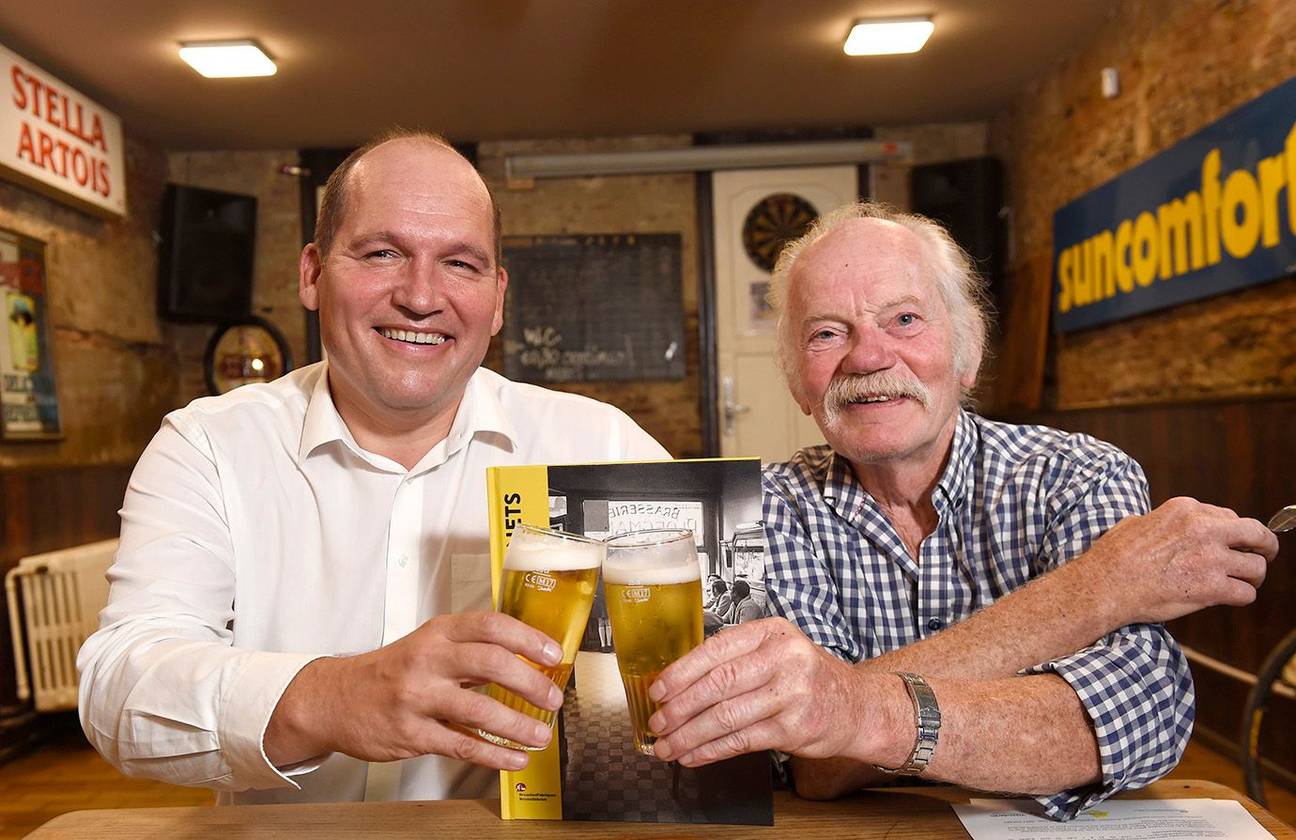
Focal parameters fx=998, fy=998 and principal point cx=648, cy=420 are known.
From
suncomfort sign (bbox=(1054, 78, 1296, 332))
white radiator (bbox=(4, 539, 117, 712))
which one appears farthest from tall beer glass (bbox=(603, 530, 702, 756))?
white radiator (bbox=(4, 539, 117, 712))

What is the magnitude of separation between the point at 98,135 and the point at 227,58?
107 cm

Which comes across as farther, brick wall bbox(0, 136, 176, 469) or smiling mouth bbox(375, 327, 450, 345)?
brick wall bbox(0, 136, 176, 469)

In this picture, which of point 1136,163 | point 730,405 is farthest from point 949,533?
point 730,405

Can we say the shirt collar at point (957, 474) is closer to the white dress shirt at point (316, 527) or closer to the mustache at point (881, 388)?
the mustache at point (881, 388)

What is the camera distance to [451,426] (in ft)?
5.26

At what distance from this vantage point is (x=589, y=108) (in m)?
6.47

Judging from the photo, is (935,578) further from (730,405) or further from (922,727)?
(730,405)

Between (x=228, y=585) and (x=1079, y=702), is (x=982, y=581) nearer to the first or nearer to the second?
(x=1079, y=702)

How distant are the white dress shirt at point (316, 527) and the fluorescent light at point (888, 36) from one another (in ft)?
13.7

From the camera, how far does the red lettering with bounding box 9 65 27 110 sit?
4786 mm

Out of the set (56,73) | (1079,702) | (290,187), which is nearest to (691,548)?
(1079,702)

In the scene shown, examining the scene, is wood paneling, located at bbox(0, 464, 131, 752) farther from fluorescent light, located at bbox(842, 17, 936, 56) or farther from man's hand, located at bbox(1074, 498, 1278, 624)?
man's hand, located at bbox(1074, 498, 1278, 624)

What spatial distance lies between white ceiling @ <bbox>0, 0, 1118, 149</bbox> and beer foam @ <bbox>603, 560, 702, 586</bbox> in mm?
4374

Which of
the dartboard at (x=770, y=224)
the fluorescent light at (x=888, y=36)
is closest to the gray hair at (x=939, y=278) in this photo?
the fluorescent light at (x=888, y=36)
